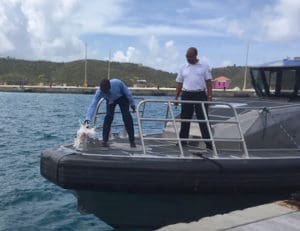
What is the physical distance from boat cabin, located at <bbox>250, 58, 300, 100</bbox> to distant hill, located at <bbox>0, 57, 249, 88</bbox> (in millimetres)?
116335

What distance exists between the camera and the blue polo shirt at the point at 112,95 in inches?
332

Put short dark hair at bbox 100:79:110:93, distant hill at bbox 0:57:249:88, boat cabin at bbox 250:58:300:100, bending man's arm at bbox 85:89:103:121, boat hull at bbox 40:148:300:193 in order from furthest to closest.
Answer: distant hill at bbox 0:57:249:88 → boat cabin at bbox 250:58:300:100 → bending man's arm at bbox 85:89:103:121 → short dark hair at bbox 100:79:110:93 → boat hull at bbox 40:148:300:193

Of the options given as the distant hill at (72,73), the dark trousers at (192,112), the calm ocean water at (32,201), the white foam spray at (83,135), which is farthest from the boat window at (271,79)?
the distant hill at (72,73)

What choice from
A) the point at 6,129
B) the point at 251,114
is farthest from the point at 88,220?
the point at 6,129

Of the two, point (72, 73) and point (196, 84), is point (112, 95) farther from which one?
point (72, 73)

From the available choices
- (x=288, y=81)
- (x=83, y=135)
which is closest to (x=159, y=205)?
(x=83, y=135)

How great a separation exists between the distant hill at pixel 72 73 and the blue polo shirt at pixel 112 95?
118271 mm

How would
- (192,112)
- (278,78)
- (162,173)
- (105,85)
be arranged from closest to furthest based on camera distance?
(162,173) → (105,85) → (192,112) → (278,78)

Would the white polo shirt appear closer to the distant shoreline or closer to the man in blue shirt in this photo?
the man in blue shirt

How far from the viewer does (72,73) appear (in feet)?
477

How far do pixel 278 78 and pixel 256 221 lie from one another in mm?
4357

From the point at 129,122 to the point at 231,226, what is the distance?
9.44 ft

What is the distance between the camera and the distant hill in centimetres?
13700

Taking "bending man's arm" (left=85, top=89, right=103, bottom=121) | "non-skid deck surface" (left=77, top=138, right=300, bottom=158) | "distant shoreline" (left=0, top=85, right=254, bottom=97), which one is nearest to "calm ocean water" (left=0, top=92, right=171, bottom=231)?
"non-skid deck surface" (left=77, top=138, right=300, bottom=158)
